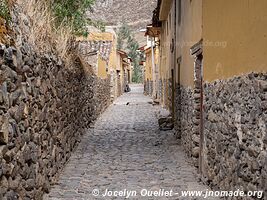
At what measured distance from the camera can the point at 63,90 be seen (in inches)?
341

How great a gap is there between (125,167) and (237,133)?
3.68 metres

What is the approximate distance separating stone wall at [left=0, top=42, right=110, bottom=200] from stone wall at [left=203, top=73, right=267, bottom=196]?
2.47 metres

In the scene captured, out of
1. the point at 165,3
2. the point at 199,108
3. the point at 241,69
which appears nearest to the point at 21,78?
the point at 241,69

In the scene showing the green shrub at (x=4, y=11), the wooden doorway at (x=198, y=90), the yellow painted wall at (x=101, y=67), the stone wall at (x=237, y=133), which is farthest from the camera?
the yellow painted wall at (x=101, y=67)

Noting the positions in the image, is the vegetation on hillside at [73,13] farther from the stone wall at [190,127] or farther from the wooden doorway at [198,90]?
the wooden doorway at [198,90]

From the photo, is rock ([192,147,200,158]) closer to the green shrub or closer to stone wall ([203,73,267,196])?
stone wall ([203,73,267,196])

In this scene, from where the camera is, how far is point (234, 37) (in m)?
5.41

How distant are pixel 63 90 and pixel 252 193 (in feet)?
16.5

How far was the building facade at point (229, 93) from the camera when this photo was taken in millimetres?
4332

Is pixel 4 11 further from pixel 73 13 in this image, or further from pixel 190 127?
pixel 73 13

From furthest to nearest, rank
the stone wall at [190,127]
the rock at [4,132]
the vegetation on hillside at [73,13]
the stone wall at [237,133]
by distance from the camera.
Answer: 1. the vegetation on hillside at [73,13]
2. the stone wall at [190,127]
3. the stone wall at [237,133]
4. the rock at [4,132]

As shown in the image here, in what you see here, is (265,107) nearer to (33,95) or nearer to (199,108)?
(33,95)

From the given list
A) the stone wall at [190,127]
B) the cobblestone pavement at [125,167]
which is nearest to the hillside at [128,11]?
the cobblestone pavement at [125,167]

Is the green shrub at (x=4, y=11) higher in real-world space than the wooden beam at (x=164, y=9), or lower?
lower
